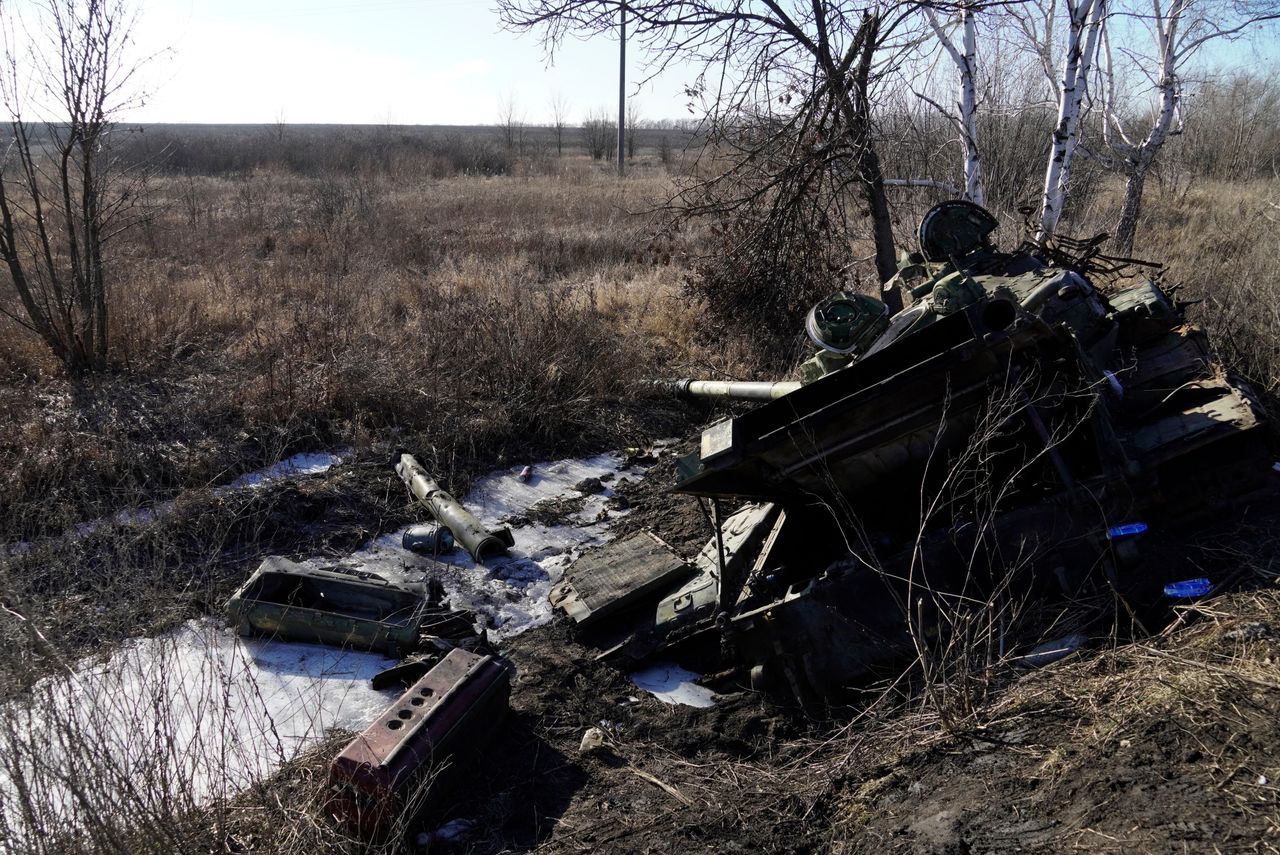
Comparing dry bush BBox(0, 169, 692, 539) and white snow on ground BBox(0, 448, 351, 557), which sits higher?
dry bush BBox(0, 169, 692, 539)

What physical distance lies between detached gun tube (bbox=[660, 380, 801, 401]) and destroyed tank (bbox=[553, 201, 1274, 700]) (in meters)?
2.06

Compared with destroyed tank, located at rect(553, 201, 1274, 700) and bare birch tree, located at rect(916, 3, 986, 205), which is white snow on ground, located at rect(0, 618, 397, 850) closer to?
destroyed tank, located at rect(553, 201, 1274, 700)

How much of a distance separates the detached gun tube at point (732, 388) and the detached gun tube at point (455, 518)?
2404mm

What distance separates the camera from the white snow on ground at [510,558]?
6.03 meters

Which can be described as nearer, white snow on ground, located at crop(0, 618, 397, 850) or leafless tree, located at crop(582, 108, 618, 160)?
white snow on ground, located at crop(0, 618, 397, 850)

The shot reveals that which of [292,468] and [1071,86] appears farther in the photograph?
[1071,86]

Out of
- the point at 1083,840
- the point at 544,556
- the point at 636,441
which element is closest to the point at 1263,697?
the point at 1083,840

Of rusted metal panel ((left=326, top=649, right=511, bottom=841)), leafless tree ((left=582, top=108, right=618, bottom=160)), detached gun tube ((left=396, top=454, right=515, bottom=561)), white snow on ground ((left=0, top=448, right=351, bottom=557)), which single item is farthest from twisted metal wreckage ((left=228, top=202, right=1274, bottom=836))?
leafless tree ((left=582, top=108, right=618, bottom=160))

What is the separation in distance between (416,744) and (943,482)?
291 centimetres

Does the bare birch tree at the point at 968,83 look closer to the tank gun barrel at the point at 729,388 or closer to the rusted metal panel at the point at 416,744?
the tank gun barrel at the point at 729,388

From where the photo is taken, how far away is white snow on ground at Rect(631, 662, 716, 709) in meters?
4.95

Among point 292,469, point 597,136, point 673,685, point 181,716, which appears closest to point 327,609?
point 181,716

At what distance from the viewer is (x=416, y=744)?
12.7 feet

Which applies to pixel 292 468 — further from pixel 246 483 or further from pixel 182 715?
pixel 182 715
